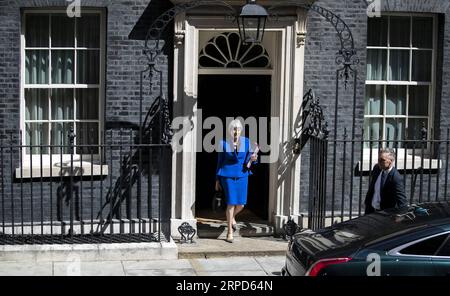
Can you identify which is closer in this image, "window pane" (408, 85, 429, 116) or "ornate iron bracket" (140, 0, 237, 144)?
"ornate iron bracket" (140, 0, 237, 144)

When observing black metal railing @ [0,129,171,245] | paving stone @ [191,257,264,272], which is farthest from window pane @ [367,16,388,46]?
paving stone @ [191,257,264,272]

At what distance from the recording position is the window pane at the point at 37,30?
1111 cm

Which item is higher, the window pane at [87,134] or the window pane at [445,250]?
the window pane at [87,134]

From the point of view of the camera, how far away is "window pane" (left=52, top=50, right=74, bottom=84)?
11.2 m

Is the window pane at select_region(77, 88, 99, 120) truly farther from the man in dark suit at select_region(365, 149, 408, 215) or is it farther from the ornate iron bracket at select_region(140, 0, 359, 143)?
the man in dark suit at select_region(365, 149, 408, 215)

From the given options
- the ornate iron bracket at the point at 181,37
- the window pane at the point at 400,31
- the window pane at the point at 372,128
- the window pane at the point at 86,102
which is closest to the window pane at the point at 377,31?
the window pane at the point at 400,31

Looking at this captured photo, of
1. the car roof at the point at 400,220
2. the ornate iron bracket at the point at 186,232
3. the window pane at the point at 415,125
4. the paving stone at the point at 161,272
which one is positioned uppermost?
the window pane at the point at 415,125

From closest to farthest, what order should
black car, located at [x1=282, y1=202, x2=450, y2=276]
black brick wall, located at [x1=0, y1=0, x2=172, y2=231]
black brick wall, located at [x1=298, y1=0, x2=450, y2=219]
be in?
black car, located at [x1=282, y1=202, x2=450, y2=276] → black brick wall, located at [x1=0, y1=0, x2=172, y2=231] → black brick wall, located at [x1=298, y1=0, x2=450, y2=219]

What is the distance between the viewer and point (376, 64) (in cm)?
1202

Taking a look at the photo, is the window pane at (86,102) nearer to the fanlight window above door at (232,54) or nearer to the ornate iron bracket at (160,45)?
the ornate iron bracket at (160,45)

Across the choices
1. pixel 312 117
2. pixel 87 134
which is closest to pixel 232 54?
pixel 312 117

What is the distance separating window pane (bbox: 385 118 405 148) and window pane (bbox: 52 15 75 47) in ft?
15.9

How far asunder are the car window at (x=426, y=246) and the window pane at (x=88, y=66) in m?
5.72

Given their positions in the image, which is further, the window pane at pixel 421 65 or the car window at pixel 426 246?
the window pane at pixel 421 65
